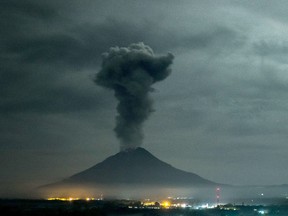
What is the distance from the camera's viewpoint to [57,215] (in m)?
88.4

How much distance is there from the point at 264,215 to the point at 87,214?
43810 millimetres

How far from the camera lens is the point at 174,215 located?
362 ft

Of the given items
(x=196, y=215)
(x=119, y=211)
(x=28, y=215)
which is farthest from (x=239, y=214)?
(x=28, y=215)

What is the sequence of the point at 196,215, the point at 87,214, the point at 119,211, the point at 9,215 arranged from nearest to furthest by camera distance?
the point at 9,215 < the point at 87,214 < the point at 196,215 < the point at 119,211

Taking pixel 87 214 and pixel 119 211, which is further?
pixel 119 211

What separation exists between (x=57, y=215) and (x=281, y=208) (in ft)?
230

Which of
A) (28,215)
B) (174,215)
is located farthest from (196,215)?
(28,215)

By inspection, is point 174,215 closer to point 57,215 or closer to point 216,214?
point 216,214

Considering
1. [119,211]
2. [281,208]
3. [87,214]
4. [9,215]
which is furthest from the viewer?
[281,208]

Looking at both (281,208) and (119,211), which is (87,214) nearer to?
(119,211)

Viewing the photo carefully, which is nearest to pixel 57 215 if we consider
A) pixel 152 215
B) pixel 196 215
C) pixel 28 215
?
pixel 28 215

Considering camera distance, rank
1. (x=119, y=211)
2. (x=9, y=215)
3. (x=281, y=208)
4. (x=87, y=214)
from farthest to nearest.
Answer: (x=281, y=208) → (x=119, y=211) → (x=87, y=214) → (x=9, y=215)

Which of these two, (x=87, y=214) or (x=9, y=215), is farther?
(x=87, y=214)

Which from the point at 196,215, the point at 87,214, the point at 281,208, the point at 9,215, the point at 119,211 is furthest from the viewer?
the point at 281,208
